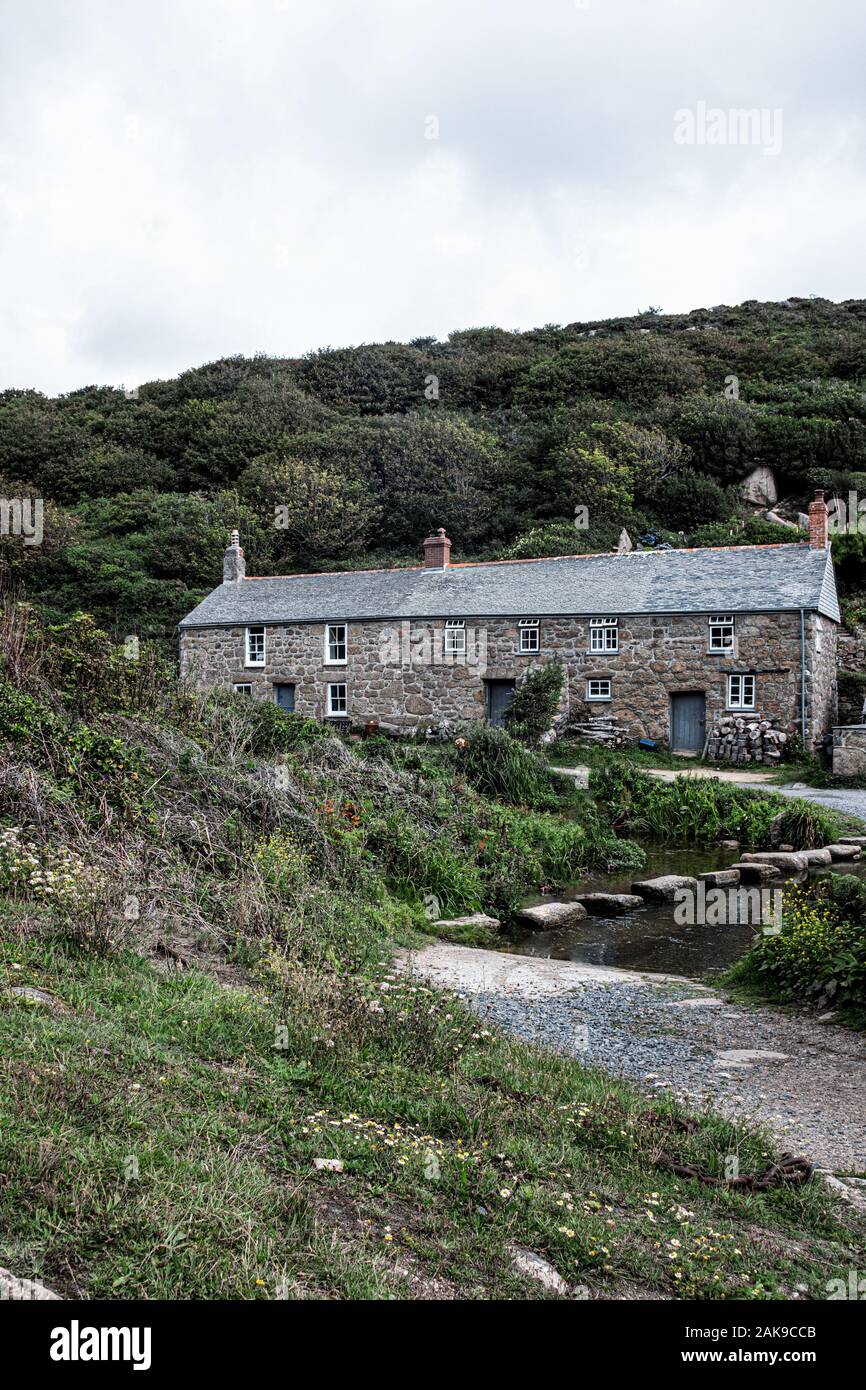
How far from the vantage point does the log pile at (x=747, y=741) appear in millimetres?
24406

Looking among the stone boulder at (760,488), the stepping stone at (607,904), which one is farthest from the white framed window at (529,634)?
the stone boulder at (760,488)

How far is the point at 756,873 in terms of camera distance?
1409 cm

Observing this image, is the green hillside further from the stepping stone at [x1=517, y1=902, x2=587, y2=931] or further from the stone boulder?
the stepping stone at [x1=517, y1=902, x2=587, y2=931]

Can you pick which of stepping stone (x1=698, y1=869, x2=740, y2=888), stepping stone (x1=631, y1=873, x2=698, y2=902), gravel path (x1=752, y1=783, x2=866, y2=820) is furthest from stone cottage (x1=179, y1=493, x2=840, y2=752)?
stepping stone (x1=631, y1=873, x2=698, y2=902)

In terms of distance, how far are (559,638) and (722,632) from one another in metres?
4.18

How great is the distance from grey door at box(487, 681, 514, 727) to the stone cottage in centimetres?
3

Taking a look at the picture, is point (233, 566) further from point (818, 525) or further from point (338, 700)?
point (818, 525)

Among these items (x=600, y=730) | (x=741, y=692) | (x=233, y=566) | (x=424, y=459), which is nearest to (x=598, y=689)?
(x=600, y=730)

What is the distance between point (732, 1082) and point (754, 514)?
33621 mm

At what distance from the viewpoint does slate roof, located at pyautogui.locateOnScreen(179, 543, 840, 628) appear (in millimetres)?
25281

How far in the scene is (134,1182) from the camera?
3814 mm

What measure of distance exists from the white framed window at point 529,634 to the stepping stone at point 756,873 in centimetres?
1362
